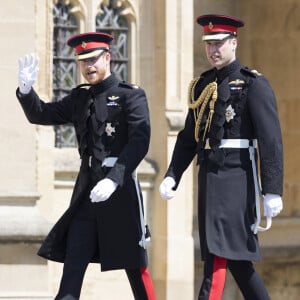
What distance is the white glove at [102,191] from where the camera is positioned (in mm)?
9391

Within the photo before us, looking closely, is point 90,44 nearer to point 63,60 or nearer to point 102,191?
point 102,191

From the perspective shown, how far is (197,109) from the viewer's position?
964 cm

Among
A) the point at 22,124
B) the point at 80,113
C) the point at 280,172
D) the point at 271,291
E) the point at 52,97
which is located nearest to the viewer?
the point at 280,172

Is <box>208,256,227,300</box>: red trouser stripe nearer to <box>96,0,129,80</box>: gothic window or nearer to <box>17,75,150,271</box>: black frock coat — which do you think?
<box>17,75,150,271</box>: black frock coat

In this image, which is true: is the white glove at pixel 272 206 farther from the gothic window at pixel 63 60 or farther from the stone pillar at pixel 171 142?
the gothic window at pixel 63 60

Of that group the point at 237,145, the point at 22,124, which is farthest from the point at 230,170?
the point at 22,124

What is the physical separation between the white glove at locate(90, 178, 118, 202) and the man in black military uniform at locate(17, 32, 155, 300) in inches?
9.6

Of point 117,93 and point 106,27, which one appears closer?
point 117,93

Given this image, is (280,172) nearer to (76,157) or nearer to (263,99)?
(263,99)

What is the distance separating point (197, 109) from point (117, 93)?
0.54 meters

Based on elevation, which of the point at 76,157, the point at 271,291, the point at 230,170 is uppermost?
the point at 230,170

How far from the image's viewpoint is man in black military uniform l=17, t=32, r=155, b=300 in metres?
9.78

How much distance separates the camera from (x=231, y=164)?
31.0 feet

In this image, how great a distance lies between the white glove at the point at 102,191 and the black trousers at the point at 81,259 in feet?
1.34
